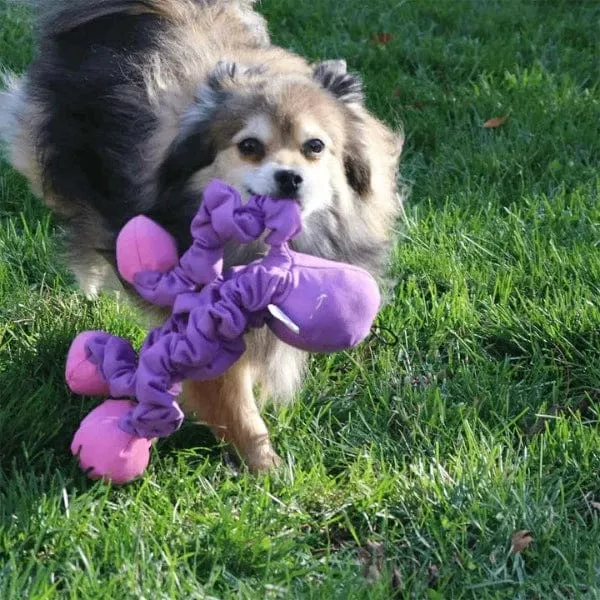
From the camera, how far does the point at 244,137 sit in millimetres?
2734

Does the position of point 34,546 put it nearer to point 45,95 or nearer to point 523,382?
point 523,382

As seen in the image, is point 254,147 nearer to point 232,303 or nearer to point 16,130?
point 232,303

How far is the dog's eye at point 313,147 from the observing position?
109 inches

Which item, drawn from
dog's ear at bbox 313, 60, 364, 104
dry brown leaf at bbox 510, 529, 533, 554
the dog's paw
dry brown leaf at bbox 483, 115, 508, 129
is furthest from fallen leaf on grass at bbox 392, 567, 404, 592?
dry brown leaf at bbox 483, 115, 508, 129

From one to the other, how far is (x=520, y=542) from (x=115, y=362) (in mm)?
1134

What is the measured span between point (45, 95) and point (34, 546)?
75.6 inches

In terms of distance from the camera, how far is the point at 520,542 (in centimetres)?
243

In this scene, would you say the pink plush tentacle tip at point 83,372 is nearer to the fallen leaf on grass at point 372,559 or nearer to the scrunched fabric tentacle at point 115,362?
the scrunched fabric tentacle at point 115,362

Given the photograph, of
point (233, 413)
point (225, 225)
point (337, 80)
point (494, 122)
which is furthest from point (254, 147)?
point (494, 122)

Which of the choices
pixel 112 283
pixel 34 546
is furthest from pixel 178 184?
pixel 34 546

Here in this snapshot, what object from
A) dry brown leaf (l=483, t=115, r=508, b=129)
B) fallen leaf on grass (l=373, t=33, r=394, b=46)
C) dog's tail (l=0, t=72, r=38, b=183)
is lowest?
fallen leaf on grass (l=373, t=33, r=394, b=46)

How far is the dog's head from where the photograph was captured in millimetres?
2664

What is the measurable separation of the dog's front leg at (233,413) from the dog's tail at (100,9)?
4.61ft

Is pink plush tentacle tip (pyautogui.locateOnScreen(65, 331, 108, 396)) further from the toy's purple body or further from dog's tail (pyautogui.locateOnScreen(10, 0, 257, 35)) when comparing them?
dog's tail (pyautogui.locateOnScreen(10, 0, 257, 35))
